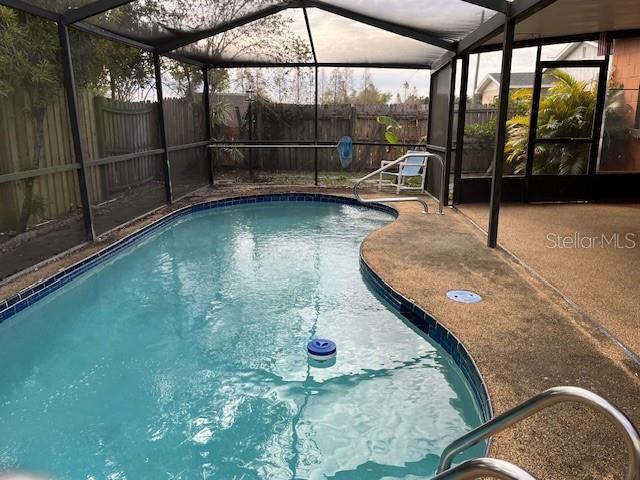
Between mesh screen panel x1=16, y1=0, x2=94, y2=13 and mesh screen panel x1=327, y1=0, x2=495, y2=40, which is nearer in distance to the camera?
mesh screen panel x1=16, y1=0, x2=94, y2=13

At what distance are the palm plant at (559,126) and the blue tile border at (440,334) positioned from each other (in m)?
4.32

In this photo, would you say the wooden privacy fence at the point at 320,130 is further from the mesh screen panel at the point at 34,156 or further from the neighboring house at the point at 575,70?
the mesh screen panel at the point at 34,156

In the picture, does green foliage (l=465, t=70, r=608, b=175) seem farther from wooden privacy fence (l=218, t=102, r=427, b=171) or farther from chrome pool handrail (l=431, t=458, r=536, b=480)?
chrome pool handrail (l=431, t=458, r=536, b=480)

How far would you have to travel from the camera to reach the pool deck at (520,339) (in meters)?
1.83

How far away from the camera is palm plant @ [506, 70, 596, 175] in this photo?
6930 millimetres

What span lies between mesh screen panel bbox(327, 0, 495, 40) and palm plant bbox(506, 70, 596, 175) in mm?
1866

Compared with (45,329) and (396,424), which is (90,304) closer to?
(45,329)

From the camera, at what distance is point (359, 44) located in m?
7.40

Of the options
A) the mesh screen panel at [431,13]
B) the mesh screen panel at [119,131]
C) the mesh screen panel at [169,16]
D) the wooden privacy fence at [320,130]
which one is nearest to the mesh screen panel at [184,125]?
the mesh screen panel at [119,131]

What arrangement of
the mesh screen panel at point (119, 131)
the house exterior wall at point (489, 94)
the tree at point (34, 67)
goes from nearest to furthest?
the tree at point (34, 67)
the mesh screen panel at point (119, 131)
the house exterior wall at point (489, 94)

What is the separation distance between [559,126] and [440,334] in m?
5.40

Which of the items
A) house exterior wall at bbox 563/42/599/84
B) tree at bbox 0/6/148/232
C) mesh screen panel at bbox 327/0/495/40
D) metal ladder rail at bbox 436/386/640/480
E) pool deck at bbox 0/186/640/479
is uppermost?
mesh screen panel at bbox 327/0/495/40

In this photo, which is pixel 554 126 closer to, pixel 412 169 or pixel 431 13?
pixel 412 169

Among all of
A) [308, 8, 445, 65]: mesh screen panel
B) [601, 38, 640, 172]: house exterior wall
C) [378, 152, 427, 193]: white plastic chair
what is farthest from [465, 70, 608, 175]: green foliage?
[308, 8, 445, 65]: mesh screen panel
